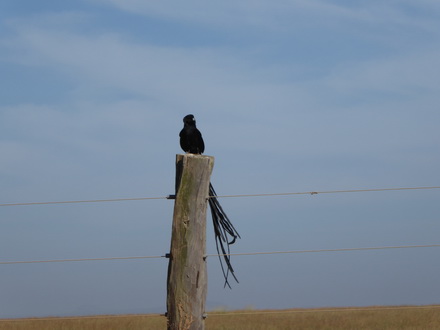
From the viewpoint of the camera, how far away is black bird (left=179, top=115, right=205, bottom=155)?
673 cm

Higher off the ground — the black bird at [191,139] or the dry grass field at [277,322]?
the black bird at [191,139]

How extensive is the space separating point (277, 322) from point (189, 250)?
222 inches

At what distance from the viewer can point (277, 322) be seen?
10164mm

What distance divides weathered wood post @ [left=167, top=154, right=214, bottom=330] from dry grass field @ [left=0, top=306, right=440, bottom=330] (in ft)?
12.0

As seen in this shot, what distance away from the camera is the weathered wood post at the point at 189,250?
488 centimetres

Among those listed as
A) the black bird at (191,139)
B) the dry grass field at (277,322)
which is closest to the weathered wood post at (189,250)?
the black bird at (191,139)

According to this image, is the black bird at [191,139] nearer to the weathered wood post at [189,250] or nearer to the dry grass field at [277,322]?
the weathered wood post at [189,250]

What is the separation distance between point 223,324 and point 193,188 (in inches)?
205

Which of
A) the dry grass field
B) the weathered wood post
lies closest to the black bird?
the weathered wood post

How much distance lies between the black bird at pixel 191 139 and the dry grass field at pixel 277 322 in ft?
8.52

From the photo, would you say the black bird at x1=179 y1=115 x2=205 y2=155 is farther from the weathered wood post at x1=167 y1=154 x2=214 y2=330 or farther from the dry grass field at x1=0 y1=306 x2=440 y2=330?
the dry grass field at x1=0 y1=306 x2=440 y2=330

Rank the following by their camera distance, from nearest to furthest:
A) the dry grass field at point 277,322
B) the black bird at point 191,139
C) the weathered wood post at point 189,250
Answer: the weathered wood post at point 189,250, the black bird at point 191,139, the dry grass field at point 277,322

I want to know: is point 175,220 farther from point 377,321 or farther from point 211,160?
point 377,321

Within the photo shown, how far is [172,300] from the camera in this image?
492cm
